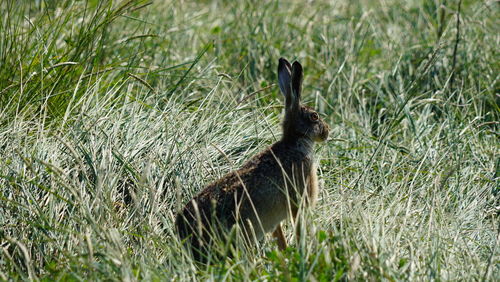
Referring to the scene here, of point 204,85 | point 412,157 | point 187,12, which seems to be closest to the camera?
point 412,157

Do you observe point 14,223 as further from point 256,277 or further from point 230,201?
point 256,277

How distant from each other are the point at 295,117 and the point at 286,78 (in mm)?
277

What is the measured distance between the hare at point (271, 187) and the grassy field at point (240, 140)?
167mm

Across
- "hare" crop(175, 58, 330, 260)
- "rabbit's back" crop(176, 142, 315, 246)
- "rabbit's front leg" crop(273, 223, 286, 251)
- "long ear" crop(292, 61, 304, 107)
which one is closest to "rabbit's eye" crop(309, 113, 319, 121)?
"hare" crop(175, 58, 330, 260)

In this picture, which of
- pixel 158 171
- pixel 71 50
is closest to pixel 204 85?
pixel 71 50

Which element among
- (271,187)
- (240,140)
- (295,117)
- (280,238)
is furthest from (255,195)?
(240,140)

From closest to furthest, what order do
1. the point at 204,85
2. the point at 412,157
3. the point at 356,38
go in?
the point at 412,157 → the point at 204,85 → the point at 356,38

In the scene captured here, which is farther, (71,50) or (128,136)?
(71,50)

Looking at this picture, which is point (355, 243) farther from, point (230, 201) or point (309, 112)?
point (309, 112)

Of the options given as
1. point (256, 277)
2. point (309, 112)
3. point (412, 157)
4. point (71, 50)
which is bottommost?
point (412, 157)

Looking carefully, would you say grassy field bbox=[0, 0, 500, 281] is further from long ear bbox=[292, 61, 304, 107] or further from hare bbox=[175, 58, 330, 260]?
long ear bbox=[292, 61, 304, 107]

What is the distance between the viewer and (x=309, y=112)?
5.34 meters

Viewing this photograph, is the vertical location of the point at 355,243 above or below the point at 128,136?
below

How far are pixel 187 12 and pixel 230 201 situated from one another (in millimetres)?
5003
